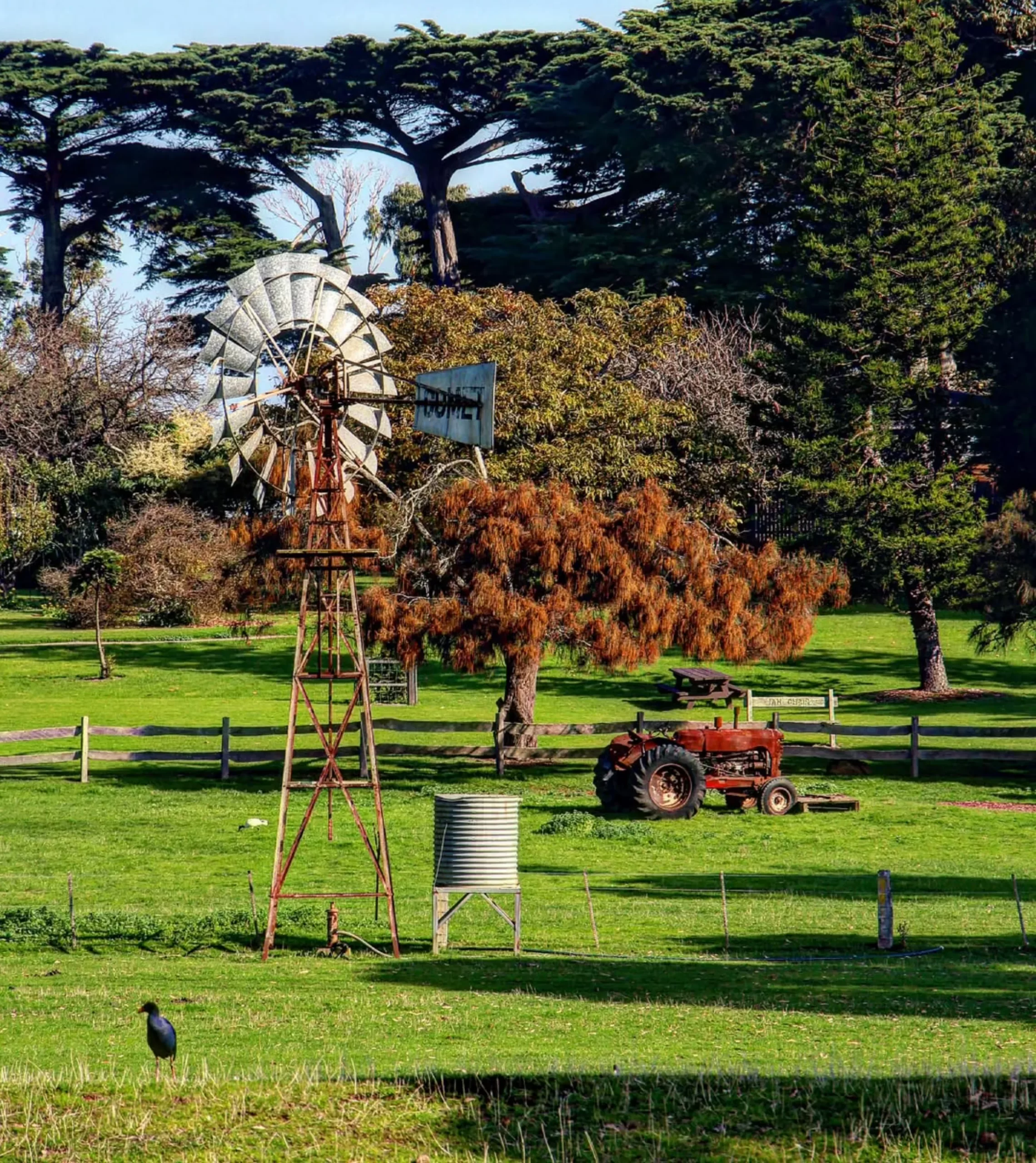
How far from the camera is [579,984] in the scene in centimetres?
1578

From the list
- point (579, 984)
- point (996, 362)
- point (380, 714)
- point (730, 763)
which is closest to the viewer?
point (579, 984)

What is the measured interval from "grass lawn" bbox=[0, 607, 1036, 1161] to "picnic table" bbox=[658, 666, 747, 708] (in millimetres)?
2213

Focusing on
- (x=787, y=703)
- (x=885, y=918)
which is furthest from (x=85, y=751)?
(x=885, y=918)

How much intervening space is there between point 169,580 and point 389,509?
23.5 metres

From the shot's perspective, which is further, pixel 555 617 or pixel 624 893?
pixel 555 617

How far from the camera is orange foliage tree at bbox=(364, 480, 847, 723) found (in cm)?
3098

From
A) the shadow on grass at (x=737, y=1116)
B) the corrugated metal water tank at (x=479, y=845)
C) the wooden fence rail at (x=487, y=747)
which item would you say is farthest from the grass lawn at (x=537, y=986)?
the corrugated metal water tank at (x=479, y=845)

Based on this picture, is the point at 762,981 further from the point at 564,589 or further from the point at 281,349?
the point at 564,589

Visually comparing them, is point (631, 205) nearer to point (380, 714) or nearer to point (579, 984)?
point (380, 714)

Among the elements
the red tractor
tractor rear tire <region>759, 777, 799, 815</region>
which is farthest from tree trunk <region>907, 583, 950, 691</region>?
tractor rear tire <region>759, 777, 799, 815</region>

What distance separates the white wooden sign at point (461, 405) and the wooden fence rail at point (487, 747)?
47.2 ft

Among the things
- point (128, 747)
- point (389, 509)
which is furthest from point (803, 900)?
point (128, 747)

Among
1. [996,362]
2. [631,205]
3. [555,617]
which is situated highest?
[631,205]

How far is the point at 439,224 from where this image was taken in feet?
226
